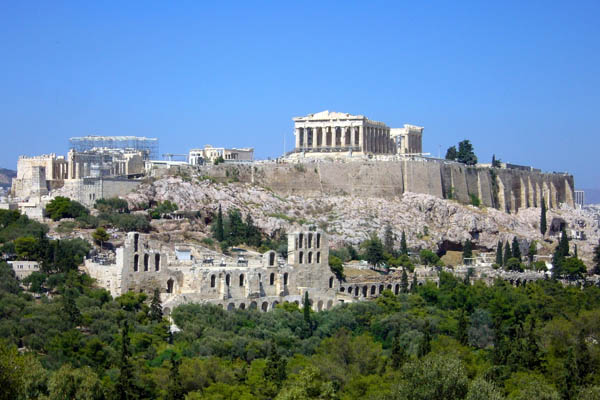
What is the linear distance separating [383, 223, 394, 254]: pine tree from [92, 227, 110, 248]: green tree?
76.5 feet

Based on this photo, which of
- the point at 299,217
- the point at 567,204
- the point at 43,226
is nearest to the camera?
the point at 43,226

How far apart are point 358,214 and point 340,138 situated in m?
13.9

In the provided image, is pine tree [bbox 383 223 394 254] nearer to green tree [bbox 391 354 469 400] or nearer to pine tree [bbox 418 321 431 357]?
pine tree [bbox 418 321 431 357]

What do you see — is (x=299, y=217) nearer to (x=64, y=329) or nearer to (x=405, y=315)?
(x=405, y=315)

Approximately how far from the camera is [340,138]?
101062 millimetres

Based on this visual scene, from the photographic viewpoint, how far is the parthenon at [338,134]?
100 meters

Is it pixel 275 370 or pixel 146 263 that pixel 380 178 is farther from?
pixel 275 370

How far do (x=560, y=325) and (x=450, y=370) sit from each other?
61.0ft

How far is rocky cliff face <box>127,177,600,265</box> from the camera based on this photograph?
8056 cm

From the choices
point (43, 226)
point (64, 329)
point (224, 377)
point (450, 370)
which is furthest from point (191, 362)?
point (43, 226)

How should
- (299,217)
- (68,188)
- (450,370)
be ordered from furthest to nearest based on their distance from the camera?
(299,217), (68,188), (450,370)

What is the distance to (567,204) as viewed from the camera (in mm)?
122312

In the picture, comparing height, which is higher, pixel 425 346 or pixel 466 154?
pixel 466 154

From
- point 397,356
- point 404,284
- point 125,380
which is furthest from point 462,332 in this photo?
point 125,380
